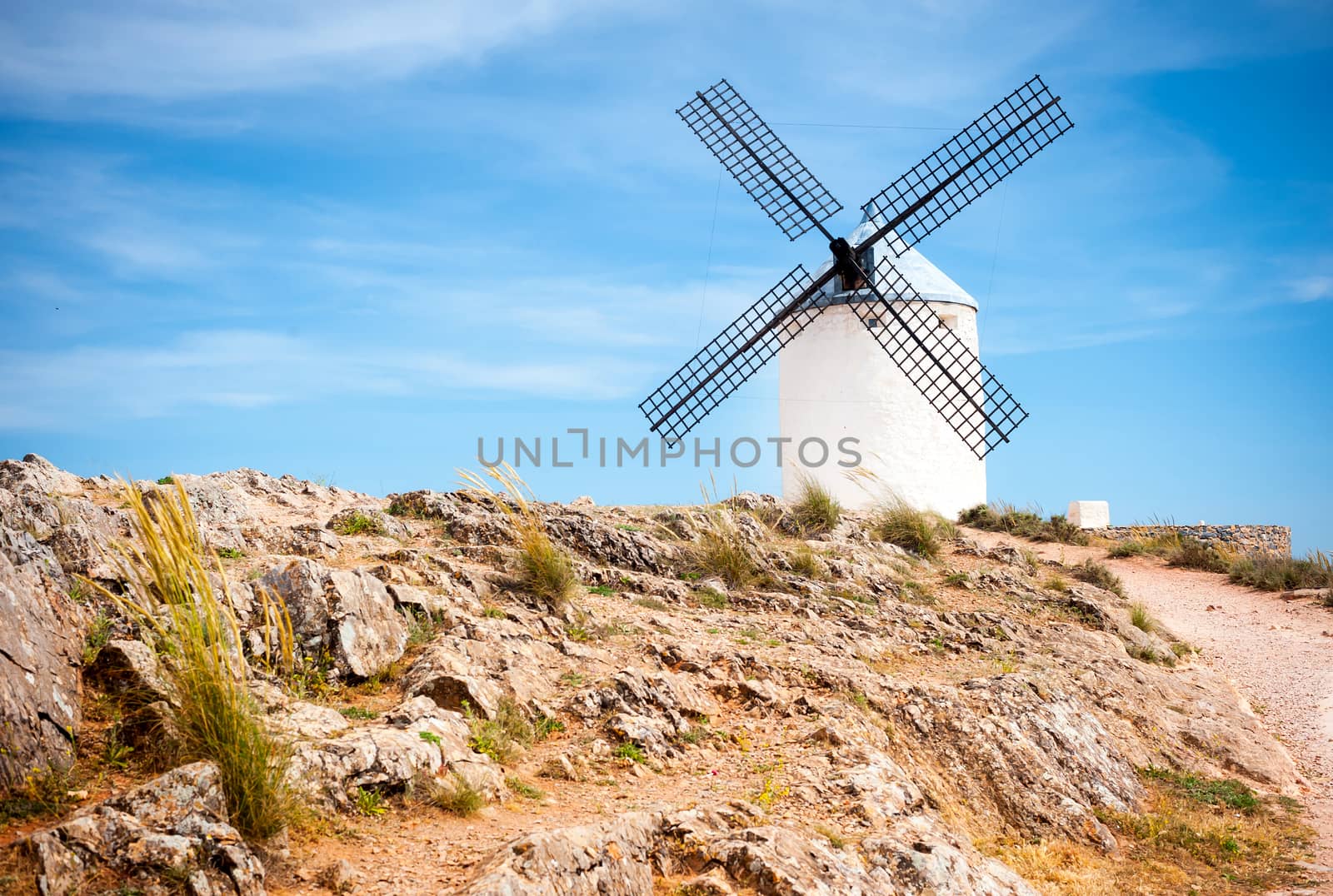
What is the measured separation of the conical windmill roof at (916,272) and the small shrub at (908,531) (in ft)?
20.1

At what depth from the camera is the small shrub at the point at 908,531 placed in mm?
17484

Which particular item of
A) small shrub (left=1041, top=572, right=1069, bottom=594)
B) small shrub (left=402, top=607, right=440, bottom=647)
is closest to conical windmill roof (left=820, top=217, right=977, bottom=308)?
small shrub (left=1041, top=572, right=1069, bottom=594)

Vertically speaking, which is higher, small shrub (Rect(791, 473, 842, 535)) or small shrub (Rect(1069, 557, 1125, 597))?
small shrub (Rect(791, 473, 842, 535))

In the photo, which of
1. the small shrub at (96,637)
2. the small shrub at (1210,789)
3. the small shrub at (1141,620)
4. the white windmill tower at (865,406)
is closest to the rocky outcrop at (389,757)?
the small shrub at (96,637)

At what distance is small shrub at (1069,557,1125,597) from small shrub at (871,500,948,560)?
307 centimetres

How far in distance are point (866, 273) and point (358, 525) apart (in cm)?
1360

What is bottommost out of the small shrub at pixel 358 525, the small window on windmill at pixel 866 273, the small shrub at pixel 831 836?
the small shrub at pixel 831 836

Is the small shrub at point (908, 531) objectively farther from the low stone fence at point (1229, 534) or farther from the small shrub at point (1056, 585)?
the low stone fence at point (1229, 534)

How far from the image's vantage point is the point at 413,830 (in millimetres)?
5609

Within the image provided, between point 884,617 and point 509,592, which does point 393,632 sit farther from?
point 884,617

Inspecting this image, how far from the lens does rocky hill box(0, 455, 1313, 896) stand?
5.21 m

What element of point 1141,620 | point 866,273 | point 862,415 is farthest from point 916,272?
point 1141,620

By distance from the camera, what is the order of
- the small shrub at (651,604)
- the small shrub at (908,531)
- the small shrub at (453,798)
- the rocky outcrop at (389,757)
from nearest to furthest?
the rocky outcrop at (389,757)
the small shrub at (453,798)
the small shrub at (651,604)
the small shrub at (908,531)

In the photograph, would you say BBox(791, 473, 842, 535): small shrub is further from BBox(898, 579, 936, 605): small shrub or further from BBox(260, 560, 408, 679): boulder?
BBox(260, 560, 408, 679): boulder
